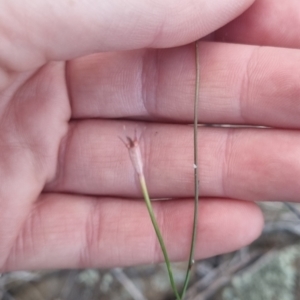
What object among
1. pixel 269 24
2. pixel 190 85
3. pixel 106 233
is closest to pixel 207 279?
pixel 106 233

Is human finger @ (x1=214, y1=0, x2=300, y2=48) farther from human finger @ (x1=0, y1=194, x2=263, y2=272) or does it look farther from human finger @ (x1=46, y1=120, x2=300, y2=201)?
human finger @ (x1=0, y1=194, x2=263, y2=272)

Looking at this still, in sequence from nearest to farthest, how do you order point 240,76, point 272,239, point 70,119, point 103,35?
point 103,35, point 240,76, point 70,119, point 272,239

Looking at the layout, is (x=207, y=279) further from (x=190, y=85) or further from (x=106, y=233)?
(x=190, y=85)

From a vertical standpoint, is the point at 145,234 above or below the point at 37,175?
below

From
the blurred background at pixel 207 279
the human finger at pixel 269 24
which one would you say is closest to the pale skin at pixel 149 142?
the human finger at pixel 269 24

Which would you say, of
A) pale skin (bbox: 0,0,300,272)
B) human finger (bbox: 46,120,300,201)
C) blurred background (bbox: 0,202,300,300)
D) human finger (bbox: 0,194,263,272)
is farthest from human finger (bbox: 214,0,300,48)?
blurred background (bbox: 0,202,300,300)

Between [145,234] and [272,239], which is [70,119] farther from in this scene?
[272,239]

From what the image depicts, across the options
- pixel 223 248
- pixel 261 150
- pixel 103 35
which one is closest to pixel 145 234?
pixel 223 248

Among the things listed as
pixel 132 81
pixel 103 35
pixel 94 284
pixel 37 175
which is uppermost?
pixel 103 35
